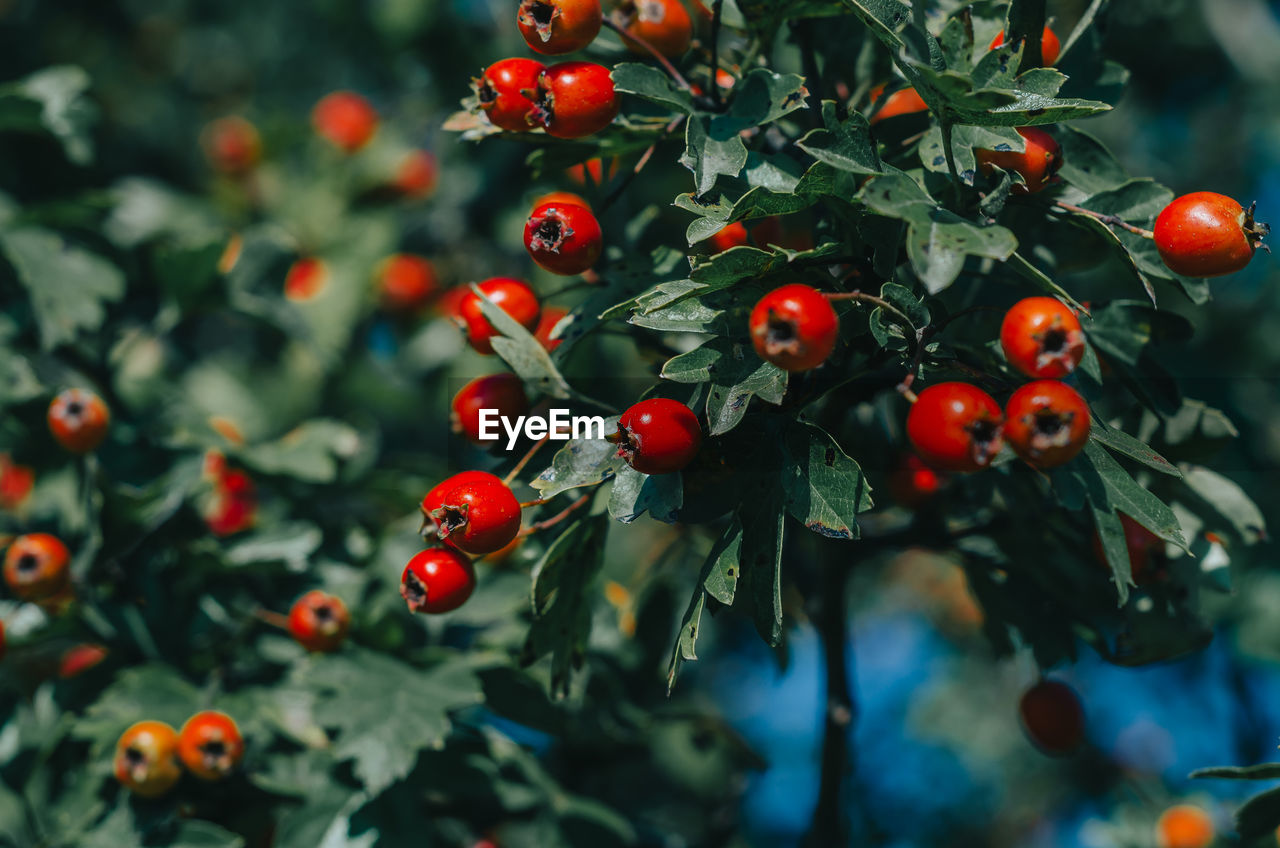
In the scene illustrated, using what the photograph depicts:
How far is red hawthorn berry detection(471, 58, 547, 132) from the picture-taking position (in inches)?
65.2

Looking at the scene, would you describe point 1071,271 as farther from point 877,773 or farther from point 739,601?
point 877,773

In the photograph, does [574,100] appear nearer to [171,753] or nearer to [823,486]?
[823,486]

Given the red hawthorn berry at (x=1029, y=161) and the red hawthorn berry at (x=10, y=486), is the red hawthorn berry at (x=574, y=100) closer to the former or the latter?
the red hawthorn berry at (x=1029, y=161)

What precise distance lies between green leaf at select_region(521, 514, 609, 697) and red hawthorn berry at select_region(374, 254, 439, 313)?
8.20 feet

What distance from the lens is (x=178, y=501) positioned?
2488 millimetres

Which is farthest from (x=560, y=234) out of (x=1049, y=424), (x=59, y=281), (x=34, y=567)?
(x=59, y=281)

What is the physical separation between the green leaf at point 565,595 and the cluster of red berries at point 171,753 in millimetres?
761

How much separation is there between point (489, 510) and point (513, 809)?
108 cm

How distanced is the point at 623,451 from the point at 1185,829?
2.39m

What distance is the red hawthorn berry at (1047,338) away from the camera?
1.39 meters

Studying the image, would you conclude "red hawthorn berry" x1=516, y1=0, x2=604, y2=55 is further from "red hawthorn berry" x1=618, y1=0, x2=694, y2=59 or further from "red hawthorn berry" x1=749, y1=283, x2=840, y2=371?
"red hawthorn berry" x1=749, y1=283, x2=840, y2=371

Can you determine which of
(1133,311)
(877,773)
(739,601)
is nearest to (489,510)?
(739,601)

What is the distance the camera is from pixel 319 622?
7.47 ft

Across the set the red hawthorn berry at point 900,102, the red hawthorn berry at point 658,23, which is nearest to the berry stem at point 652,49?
the red hawthorn berry at point 658,23
